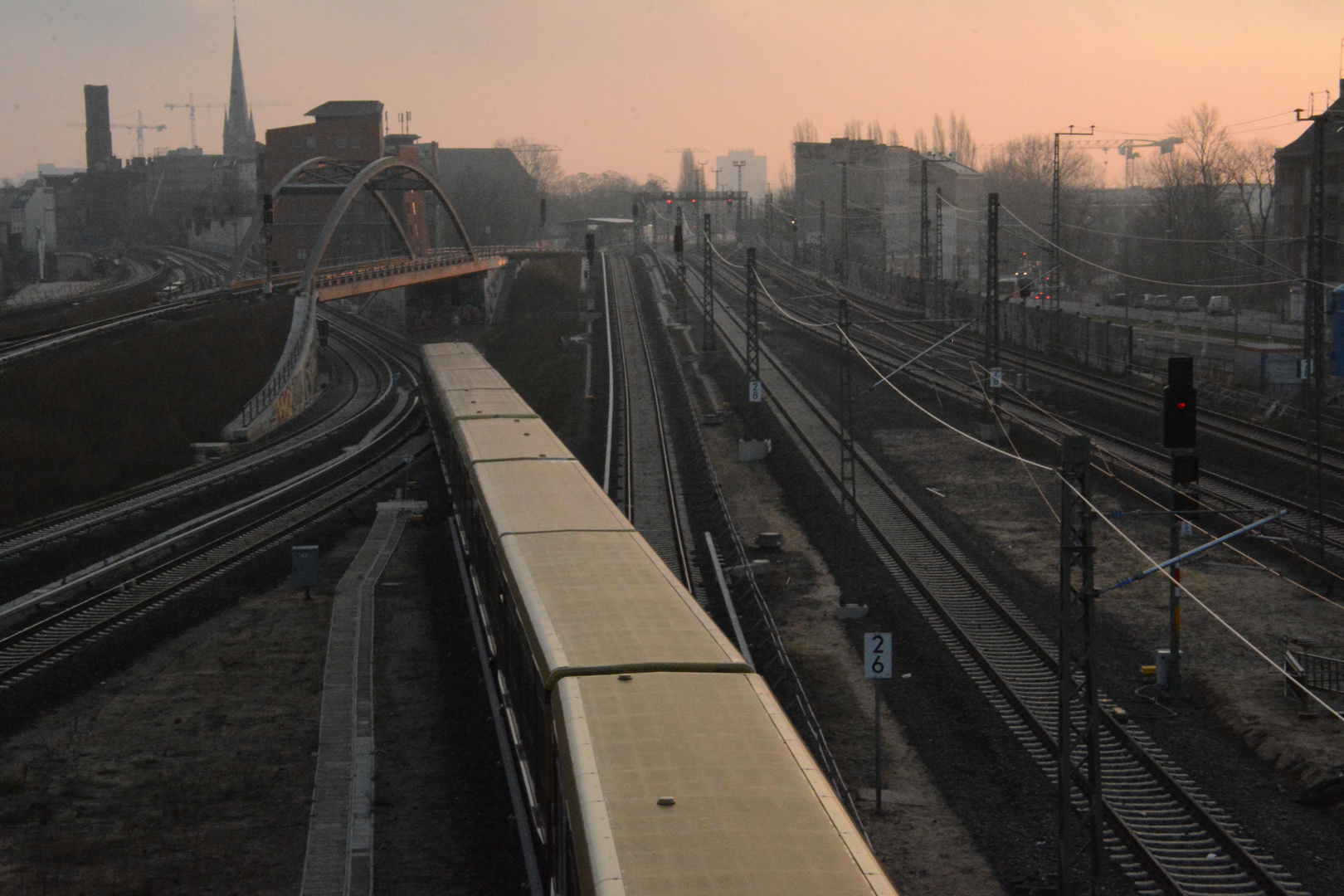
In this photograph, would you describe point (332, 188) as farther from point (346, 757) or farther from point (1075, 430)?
point (346, 757)

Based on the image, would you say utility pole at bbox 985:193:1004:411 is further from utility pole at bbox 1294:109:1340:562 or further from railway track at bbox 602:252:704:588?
railway track at bbox 602:252:704:588

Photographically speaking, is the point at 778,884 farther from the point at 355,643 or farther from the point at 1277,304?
the point at 1277,304

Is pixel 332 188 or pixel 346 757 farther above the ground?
pixel 332 188

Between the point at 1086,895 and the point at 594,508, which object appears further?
the point at 594,508

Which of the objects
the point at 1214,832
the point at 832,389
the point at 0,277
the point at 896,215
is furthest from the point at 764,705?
the point at 896,215

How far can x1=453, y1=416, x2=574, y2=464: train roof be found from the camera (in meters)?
21.1

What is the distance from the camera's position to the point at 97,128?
17088 centimetres

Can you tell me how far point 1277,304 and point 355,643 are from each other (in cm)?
6408

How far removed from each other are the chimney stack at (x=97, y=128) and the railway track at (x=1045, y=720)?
166 metres

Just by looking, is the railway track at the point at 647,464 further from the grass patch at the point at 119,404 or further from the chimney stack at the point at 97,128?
the chimney stack at the point at 97,128

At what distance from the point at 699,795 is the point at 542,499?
9642 mm

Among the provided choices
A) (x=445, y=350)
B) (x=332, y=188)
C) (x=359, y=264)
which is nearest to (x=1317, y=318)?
(x=445, y=350)

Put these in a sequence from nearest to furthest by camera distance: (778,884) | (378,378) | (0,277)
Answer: (778,884), (378,378), (0,277)

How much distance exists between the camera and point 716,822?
24.0 ft
